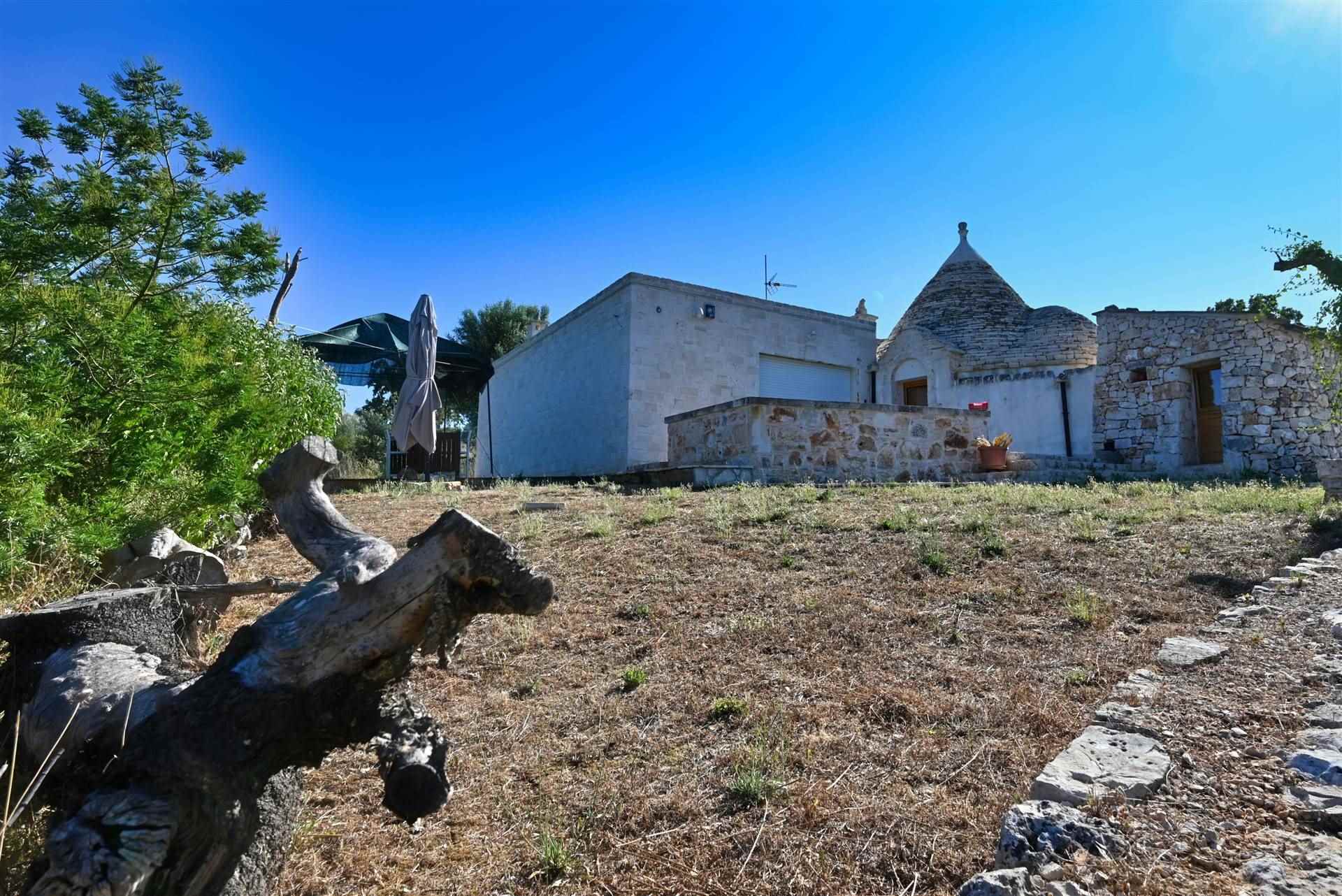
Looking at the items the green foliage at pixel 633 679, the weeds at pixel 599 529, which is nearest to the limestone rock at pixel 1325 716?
the green foliage at pixel 633 679

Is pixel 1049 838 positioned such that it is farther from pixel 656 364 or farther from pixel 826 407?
pixel 656 364

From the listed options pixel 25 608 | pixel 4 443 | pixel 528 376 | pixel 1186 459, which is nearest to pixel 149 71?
pixel 4 443

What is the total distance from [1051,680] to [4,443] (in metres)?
4.49

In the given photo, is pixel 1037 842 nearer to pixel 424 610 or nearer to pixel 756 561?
pixel 424 610

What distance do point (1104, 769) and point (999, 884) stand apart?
0.73 metres

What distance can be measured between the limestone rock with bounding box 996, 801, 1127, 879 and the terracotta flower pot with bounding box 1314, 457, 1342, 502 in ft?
24.4

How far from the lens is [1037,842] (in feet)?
6.06

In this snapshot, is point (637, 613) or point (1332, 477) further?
A: point (1332, 477)

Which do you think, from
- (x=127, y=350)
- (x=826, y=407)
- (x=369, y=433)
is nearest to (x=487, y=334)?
(x=369, y=433)

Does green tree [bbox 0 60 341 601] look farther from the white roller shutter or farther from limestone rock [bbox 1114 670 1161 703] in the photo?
the white roller shutter

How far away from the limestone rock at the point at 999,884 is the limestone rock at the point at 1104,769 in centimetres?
42

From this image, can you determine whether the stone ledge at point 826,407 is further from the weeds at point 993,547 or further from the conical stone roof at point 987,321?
the conical stone roof at point 987,321

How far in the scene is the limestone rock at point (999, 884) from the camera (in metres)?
1.69

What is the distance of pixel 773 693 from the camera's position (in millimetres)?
3064
